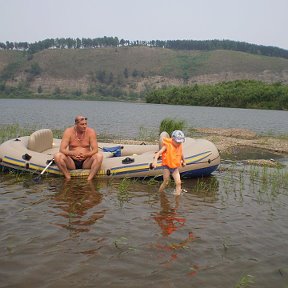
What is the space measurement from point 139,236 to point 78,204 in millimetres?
1653

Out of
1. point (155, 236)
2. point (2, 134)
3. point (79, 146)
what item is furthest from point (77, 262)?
point (2, 134)

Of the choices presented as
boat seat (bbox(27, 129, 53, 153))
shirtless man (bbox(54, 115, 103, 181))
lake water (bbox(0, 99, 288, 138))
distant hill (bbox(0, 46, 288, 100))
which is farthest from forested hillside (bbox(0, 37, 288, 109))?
shirtless man (bbox(54, 115, 103, 181))

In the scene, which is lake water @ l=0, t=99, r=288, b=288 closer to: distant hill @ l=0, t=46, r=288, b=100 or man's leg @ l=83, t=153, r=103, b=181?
man's leg @ l=83, t=153, r=103, b=181

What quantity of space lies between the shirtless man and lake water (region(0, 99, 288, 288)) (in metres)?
0.41

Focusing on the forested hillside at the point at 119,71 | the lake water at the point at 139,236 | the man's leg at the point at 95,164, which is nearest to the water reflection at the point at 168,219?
the lake water at the point at 139,236

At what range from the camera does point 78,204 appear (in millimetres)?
5957

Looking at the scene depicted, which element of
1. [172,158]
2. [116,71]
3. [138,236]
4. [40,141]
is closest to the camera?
[138,236]

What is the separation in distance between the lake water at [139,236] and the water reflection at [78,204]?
0.01 m

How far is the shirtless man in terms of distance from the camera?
24.9ft

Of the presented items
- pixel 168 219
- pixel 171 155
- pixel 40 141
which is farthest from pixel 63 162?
pixel 168 219

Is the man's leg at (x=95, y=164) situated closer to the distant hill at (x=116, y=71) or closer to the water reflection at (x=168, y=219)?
the water reflection at (x=168, y=219)

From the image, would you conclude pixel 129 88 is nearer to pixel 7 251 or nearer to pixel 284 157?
pixel 284 157

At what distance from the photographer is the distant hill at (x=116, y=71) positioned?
11681cm

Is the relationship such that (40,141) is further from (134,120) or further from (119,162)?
(134,120)
